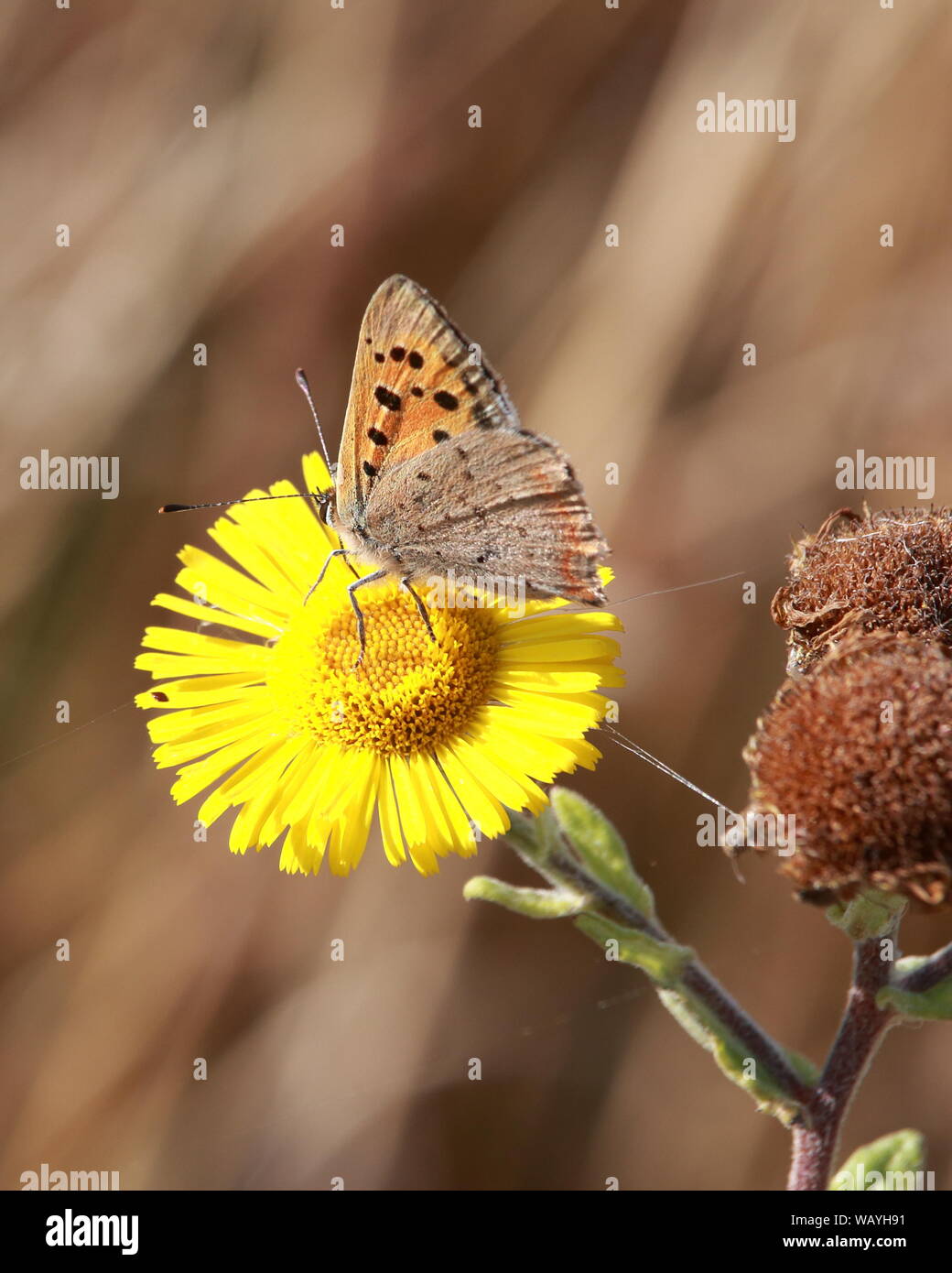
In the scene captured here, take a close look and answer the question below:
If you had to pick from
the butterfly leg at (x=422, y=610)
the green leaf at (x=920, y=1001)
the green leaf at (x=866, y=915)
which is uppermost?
the butterfly leg at (x=422, y=610)

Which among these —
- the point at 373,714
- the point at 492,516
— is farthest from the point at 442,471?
the point at 373,714

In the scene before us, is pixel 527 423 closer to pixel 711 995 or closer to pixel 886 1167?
pixel 711 995

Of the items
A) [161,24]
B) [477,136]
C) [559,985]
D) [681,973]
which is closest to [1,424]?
[161,24]

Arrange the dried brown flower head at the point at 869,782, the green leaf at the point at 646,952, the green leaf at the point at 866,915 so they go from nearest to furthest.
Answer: the dried brown flower head at the point at 869,782
the green leaf at the point at 866,915
the green leaf at the point at 646,952

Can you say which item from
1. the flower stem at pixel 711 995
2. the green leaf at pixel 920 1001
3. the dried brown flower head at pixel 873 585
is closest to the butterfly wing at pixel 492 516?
the dried brown flower head at pixel 873 585

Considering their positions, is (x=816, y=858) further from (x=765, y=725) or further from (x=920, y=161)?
(x=920, y=161)

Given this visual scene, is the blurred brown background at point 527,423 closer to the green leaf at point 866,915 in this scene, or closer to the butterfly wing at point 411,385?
the butterfly wing at point 411,385
